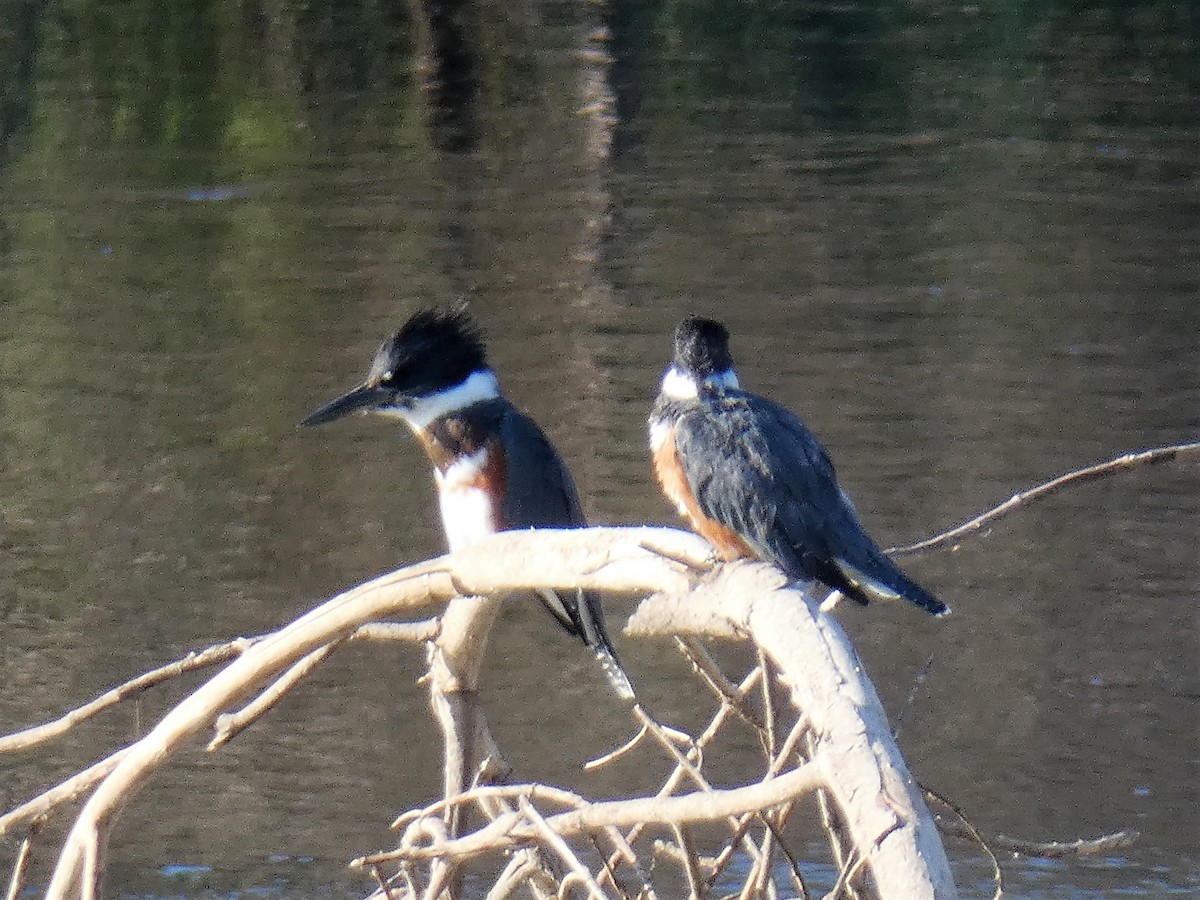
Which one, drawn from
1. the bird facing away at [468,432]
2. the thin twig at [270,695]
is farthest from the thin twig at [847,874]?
the bird facing away at [468,432]

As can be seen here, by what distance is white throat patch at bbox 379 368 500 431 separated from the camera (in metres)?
3.40

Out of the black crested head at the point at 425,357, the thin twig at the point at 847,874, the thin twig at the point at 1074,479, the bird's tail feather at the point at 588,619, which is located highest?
the thin twig at the point at 1074,479

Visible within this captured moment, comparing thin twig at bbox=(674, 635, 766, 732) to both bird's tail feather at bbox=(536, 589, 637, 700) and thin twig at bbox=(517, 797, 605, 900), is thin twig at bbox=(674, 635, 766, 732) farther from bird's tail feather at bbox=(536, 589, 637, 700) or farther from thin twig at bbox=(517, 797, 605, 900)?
bird's tail feather at bbox=(536, 589, 637, 700)

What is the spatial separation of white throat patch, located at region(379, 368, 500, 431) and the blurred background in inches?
60.1

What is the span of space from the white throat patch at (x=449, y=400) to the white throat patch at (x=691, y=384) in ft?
1.05

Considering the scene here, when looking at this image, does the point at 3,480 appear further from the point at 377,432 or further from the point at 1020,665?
the point at 1020,665

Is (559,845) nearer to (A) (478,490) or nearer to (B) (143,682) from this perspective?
(B) (143,682)

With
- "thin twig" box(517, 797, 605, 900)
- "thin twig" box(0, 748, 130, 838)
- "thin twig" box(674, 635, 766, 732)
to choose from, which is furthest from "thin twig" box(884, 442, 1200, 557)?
"thin twig" box(0, 748, 130, 838)

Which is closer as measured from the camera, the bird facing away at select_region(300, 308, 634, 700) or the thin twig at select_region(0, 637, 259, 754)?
the thin twig at select_region(0, 637, 259, 754)

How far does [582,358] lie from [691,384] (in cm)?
440

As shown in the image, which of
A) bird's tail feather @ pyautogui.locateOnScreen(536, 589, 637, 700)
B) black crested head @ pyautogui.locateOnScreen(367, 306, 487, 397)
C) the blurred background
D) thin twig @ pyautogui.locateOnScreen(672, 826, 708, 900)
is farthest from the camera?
the blurred background

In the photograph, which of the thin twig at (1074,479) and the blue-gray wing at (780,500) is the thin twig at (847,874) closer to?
the thin twig at (1074,479)

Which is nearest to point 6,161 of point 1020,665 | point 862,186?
point 862,186

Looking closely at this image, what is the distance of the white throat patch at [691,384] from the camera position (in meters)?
3.38
